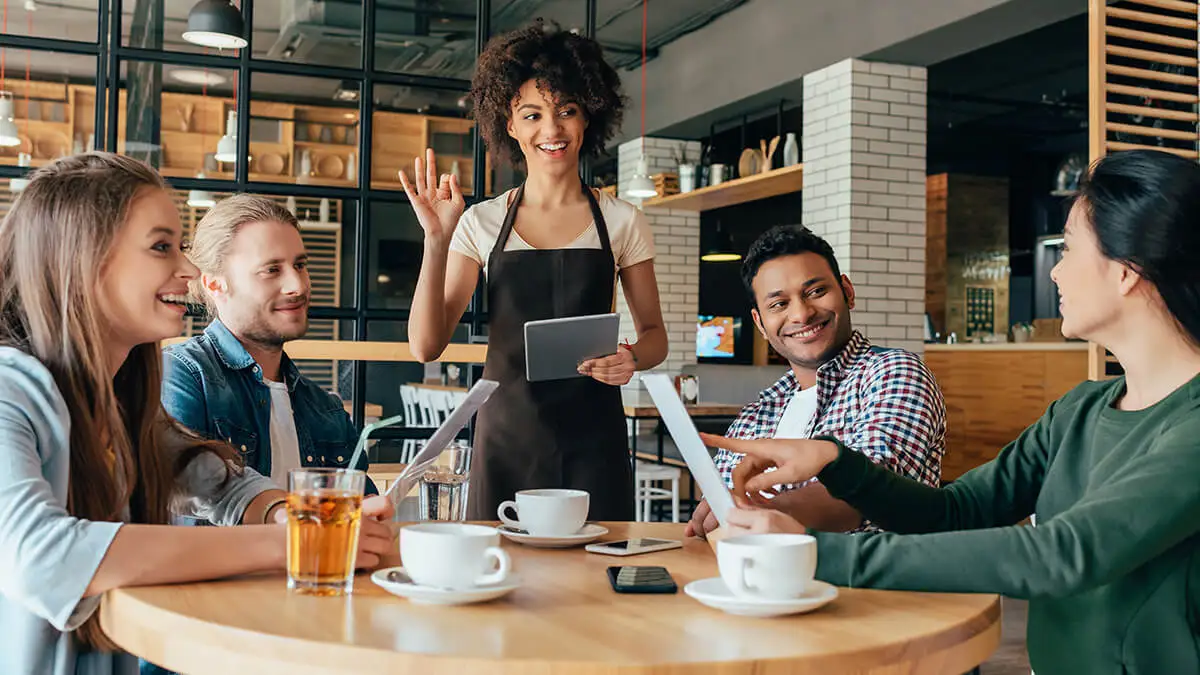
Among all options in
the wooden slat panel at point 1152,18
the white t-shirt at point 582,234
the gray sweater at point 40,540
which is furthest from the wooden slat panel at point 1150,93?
the gray sweater at point 40,540

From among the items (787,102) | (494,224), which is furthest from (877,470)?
(787,102)

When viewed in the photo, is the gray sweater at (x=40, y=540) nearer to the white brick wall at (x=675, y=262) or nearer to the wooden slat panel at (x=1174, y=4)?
the wooden slat panel at (x=1174, y=4)

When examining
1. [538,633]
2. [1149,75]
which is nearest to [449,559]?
[538,633]

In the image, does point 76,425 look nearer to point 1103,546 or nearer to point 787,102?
point 1103,546

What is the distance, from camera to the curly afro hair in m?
2.33

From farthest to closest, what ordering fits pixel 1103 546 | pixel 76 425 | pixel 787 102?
pixel 787 102
pixel 76 425
pixel 1103 546

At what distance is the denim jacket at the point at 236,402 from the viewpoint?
1817mm

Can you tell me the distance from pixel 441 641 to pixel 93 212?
73cm

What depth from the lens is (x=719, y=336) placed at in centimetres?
1159

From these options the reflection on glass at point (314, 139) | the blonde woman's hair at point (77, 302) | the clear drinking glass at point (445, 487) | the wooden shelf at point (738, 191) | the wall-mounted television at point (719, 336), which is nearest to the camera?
the blonde woman's hair at point (77, 302)

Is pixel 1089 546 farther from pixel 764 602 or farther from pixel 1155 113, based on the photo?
pixel 1155 113

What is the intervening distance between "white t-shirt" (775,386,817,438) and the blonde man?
87 centimetres

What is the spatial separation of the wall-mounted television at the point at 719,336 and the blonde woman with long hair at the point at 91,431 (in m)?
→ 10.1

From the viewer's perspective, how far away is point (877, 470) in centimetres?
146
